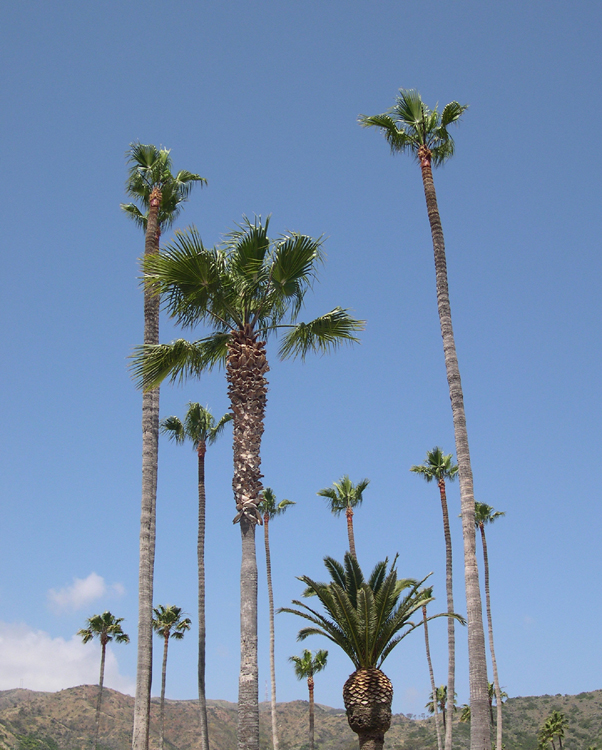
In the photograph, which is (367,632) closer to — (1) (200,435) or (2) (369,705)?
(2) (369,705)

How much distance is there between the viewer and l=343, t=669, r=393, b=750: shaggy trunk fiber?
1875cm

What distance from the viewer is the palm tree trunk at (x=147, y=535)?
16.8m

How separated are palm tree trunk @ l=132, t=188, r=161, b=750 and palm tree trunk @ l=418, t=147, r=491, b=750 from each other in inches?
283

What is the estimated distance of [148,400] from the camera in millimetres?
19500

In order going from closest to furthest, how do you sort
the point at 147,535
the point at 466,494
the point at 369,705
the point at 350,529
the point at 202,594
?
the point at 466,494
the point at 147,535
the point at 369,705
the point at 202,594
the point at 350,529

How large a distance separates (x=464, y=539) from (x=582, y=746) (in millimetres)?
78056

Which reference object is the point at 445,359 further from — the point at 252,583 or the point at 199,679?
the point at 199,679

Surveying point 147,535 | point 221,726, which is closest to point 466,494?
point 147,535

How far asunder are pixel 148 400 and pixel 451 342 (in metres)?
7.96

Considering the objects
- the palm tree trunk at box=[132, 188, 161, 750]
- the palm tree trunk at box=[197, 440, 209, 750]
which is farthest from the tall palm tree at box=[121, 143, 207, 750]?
the palm tree trunk at box=[197, 440, 209, 750]

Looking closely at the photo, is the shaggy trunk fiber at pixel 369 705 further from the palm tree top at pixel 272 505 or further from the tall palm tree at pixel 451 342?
the palm tree top at pixel 272 505

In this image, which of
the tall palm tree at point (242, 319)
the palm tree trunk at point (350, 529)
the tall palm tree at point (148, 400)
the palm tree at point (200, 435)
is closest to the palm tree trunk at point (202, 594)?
the palm tree at point (200, 435)

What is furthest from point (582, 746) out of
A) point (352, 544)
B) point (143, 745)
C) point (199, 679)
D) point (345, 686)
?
point (143, 745)

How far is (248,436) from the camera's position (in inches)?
583
